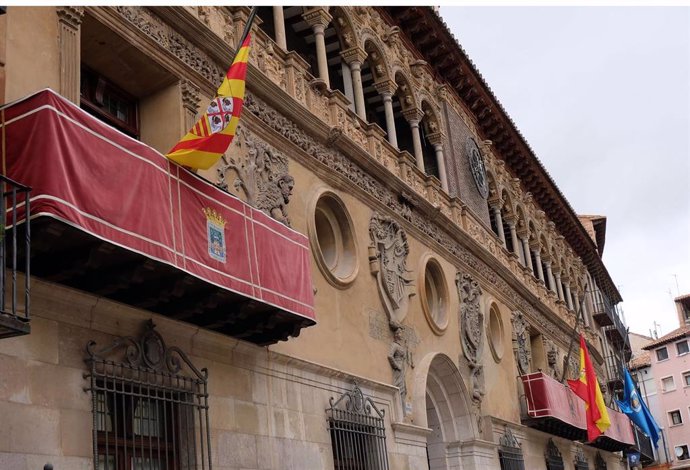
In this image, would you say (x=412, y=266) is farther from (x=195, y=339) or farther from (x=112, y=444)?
(x=112, y=444)

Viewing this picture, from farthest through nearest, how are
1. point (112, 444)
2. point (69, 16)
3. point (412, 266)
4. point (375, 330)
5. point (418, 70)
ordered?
point (418, 70) < point (412, 266) < point (375, 330) < point (69, 16) < point (112, 444)

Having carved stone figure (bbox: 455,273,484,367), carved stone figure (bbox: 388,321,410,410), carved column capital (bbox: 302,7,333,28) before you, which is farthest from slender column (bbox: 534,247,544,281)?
carved column capital (bbox: 302,7,333,28)

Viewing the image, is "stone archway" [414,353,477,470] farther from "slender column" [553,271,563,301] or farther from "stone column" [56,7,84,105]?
"slender column" [553,271,563,301]

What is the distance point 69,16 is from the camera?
9.12 meters

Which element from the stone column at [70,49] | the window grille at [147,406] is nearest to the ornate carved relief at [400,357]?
the window grille at [147,406]

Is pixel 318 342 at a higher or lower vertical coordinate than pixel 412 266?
lower

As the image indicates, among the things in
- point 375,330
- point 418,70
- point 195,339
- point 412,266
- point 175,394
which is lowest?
point 175,394

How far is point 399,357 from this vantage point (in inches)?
575

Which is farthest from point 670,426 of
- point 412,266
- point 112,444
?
point 112,444

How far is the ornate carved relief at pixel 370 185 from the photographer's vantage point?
12539 mm

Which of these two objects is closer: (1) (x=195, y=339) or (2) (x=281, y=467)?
(1) (x=195, y=339)

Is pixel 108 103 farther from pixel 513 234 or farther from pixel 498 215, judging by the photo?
pixel 513 234

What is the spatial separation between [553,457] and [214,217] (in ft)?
54.3

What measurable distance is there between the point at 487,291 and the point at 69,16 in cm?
1365
